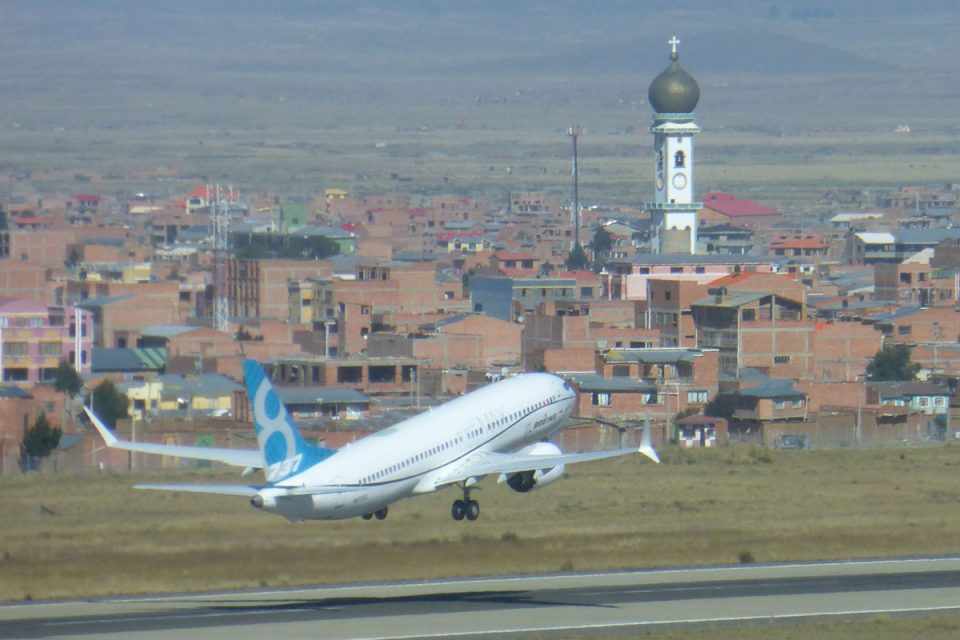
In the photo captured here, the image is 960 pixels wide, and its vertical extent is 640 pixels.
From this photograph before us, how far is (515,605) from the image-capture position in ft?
145

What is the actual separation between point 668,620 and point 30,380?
82.8 m

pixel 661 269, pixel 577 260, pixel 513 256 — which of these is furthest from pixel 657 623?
pixel 577 260

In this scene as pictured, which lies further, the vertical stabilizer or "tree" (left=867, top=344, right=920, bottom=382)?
"tree" (left=867, top=344, right=920, bottom=382)

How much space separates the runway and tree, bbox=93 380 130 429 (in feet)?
→ 173

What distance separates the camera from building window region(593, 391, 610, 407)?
102 m

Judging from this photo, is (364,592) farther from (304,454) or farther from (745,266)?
(745,266)

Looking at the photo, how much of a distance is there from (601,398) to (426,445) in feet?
163

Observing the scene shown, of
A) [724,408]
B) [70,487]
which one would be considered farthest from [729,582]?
[724,408]

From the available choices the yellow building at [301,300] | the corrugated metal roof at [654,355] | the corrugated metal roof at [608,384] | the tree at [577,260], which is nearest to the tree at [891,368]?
the corrugated metal roof at [654,355]

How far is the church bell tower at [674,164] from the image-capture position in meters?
181

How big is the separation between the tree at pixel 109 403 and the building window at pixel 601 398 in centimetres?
1755

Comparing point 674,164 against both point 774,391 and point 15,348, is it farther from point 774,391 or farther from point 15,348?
point 774,391

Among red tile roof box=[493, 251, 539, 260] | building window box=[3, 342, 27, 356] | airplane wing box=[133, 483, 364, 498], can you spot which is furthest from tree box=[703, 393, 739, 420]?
red tile roof box=[493, 251, 539, 260]

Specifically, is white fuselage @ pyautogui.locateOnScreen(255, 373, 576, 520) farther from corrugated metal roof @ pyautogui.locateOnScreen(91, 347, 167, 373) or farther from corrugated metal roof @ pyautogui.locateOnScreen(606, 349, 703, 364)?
corrugated metal roof @ pyautogui.locateOnScreen(91, 347, 167, 373)
